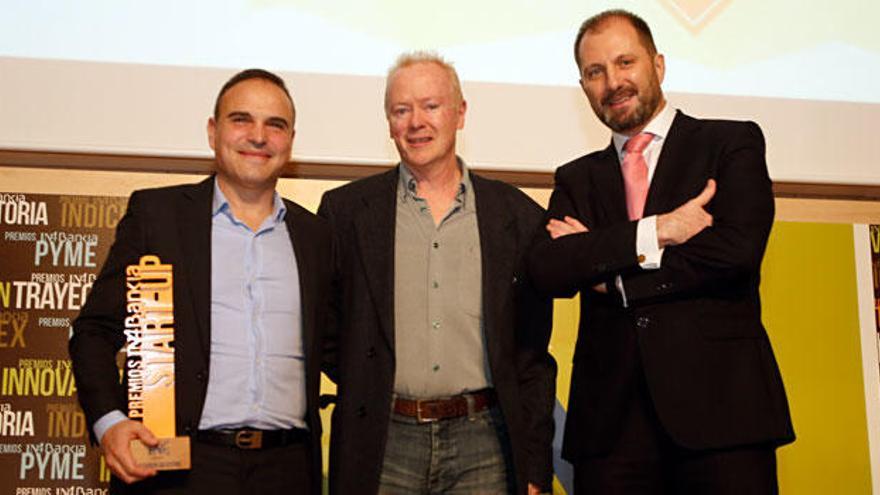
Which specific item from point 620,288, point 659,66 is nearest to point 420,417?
point 620,288

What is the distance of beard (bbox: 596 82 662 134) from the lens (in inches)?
99.6

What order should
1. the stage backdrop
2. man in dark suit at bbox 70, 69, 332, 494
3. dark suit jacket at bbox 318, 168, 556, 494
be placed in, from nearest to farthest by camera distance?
man in dark suit at bbox 70, 69, 332, 494, dark suit jacket at bbox 318, 168, 556, 494, the stage backdrop

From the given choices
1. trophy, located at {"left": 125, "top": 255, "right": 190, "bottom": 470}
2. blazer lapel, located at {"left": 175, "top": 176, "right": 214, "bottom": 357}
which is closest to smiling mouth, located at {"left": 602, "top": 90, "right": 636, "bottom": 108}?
blazer lapel, located at {"left": 175, "top": 176, "right": 214, "bottom": 357}

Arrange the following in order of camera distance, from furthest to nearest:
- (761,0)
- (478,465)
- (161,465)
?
1. (761,0)
2. (478,465)
3. (161,465)

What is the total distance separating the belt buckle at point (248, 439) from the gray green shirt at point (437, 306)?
41 centimetres

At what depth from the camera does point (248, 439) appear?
2201mm

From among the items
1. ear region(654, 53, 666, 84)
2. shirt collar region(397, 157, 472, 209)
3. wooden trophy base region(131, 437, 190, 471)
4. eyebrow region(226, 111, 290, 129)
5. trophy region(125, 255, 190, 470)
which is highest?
ear region(654, 53, 666, 84)

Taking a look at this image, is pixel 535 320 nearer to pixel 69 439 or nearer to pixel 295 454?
pixel 295 454

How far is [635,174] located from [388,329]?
30.1 inches

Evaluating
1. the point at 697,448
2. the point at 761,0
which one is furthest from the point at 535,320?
the point at 761,0

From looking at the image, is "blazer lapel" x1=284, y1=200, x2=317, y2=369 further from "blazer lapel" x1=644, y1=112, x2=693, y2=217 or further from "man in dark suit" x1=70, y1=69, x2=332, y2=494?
"blazer lapel" x1=644, y1=112, x2=693, y2=217

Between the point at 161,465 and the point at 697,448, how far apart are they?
1.20 meters

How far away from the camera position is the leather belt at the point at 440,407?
7.97ft

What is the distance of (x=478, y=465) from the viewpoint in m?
2.44
